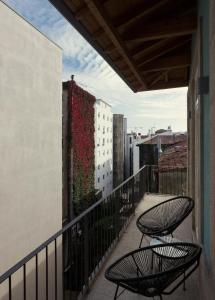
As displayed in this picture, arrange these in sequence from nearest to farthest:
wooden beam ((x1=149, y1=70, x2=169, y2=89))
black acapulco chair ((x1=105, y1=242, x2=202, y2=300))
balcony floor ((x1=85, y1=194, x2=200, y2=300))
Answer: black acapulco chair ((x1=105, y1=242, x2=202, y2=300)), balcony floor ((x1=85, y1=194, x2=200, y2=300)), wooden beam ((x1=149, y1=70, x2=169, y2=89))

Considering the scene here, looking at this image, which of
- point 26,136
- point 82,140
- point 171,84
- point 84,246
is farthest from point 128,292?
point 82,140

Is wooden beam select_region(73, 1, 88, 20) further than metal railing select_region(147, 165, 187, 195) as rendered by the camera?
No

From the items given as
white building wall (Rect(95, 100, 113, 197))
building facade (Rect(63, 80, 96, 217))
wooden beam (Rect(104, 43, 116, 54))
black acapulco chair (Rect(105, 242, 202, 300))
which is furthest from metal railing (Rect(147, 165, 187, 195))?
white building wall (Rect(95, 100, 113, 197))

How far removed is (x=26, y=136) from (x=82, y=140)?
7.55 metres

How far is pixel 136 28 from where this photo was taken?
332 centimetres

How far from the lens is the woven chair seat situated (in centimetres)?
311

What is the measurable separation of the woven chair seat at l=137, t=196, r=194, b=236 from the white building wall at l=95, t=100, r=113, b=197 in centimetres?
1461

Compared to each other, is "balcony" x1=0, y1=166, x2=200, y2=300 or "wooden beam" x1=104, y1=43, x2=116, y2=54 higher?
"wooden beam" x1=104, y1=43, x2=116, y2=54

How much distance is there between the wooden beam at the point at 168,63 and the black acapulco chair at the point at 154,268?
10.5 feet

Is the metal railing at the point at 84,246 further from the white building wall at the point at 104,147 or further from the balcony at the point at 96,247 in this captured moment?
the white building wall at the point at 104,147

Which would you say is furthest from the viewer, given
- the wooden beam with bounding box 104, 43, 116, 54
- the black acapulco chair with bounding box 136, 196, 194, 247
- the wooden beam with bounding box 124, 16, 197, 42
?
the wooden beam with bounding box 104, 43, 116, 54

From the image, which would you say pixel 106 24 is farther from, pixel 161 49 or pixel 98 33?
pixel 161 49

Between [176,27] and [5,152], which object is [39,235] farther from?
[176,27]

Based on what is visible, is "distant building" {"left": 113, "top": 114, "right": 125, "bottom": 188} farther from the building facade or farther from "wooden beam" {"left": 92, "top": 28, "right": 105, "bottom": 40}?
"wooden beam" {"left": 92, "top": 28, "right": 105, "bottom": 40}
